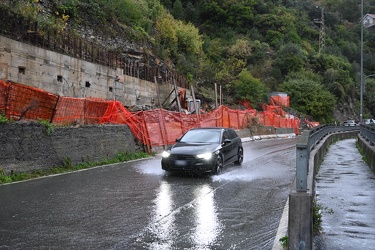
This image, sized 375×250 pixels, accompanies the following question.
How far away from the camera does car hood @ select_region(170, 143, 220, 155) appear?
12620mm

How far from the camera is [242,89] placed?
53438mm

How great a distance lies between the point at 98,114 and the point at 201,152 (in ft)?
22.3

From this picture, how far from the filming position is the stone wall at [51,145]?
11.9 meters

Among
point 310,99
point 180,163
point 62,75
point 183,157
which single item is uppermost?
point 310,99

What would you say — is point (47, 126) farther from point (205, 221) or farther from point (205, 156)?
point (205, 221)

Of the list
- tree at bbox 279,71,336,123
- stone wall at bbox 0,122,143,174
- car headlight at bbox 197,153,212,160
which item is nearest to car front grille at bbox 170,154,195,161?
car headlight at bbox 197,153,212,160

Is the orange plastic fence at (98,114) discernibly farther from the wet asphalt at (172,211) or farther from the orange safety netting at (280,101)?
the orange safety netting at (280,101)

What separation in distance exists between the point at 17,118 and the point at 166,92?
24943 millimetres

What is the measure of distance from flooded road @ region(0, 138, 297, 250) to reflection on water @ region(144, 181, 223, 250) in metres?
0.01

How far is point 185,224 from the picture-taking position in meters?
Answer: 7.04

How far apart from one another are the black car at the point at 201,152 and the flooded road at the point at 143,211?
36cm

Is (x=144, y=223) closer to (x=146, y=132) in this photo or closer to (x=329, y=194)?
(x=329, y=194)

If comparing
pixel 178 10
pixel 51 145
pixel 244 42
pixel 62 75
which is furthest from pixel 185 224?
pixel 178 10

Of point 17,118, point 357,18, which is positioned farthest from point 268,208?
point 357,18
